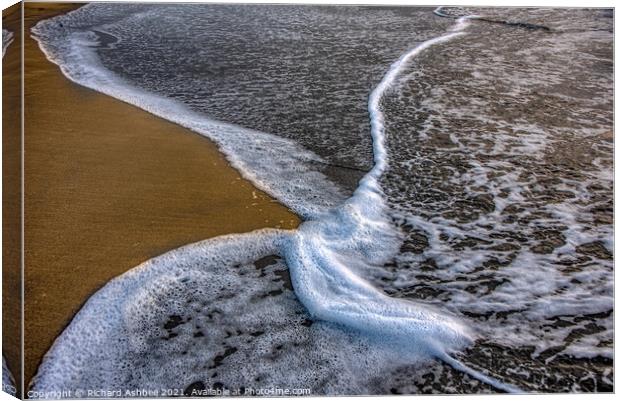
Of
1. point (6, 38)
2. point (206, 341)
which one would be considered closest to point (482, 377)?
point (206, 341)

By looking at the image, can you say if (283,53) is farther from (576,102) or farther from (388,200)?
(576,102)

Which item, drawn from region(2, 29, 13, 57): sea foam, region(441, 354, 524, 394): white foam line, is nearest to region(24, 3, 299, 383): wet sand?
region(2, 29, 13, 57): sea foam

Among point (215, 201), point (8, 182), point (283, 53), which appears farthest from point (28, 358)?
point (283, 53)

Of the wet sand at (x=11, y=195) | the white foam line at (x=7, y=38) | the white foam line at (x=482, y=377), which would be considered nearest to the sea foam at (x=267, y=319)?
the white foam line at (x=482, y=377)

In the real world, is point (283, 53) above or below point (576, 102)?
above

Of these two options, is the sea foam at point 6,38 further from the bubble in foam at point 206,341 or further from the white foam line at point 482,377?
Answer: the white foam line at point 482,377

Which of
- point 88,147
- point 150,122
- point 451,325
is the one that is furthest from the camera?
point 150,122

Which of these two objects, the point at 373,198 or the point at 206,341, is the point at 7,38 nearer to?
the point at 206,341
